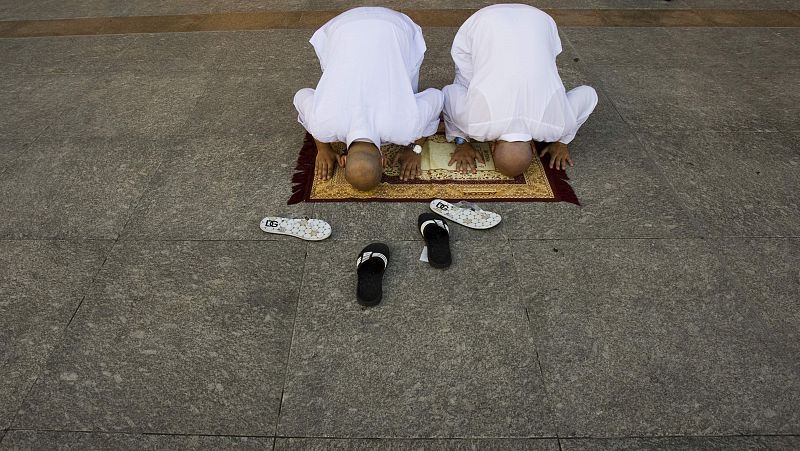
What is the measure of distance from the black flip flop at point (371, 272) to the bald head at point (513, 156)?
875 mm

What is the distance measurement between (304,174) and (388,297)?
1.09 metres

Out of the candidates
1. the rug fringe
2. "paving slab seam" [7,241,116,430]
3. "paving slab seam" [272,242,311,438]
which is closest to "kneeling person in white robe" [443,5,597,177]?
the rug fringe

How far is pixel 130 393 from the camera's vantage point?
1.83m

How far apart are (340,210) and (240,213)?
54 centimetres

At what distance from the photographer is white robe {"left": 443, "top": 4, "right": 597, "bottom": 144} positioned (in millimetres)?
2566

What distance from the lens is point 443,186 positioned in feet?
9.11

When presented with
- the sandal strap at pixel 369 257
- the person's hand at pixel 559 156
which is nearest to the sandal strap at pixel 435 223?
the sandal strap at pixel 369 257

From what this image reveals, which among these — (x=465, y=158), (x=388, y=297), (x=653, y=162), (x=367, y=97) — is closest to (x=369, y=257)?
(x=388, y=297)

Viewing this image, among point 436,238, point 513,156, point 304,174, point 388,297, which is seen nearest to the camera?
point 388,297

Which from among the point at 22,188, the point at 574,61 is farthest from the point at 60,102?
the point at 574,61

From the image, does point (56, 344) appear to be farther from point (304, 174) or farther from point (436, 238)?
point (436, 238)

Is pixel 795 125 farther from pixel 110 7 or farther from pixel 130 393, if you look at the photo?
pixel 110 7

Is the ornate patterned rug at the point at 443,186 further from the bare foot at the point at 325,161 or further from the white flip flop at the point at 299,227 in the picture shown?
the white flip flop at the point at 299,227

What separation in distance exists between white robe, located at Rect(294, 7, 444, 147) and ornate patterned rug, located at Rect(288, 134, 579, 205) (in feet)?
0.89
